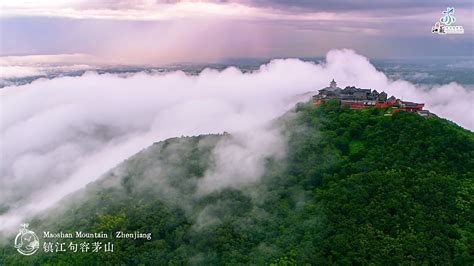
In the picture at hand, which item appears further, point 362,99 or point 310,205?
point 362,99

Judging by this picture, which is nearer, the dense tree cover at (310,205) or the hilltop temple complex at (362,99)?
the dense tree cover at (310,205)

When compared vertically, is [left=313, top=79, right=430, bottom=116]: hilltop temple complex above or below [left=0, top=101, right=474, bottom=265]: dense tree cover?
above

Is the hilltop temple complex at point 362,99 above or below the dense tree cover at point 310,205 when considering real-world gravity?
above

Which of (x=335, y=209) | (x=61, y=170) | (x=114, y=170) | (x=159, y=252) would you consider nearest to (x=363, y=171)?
(x=335, y=209)

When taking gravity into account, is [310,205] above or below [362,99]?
below

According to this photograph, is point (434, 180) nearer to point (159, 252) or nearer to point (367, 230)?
point (367, 230)
